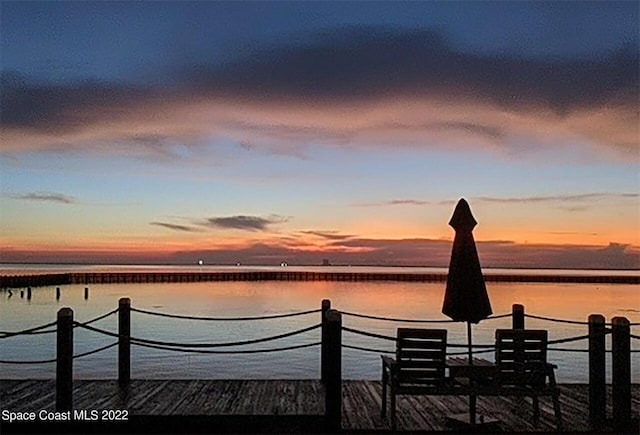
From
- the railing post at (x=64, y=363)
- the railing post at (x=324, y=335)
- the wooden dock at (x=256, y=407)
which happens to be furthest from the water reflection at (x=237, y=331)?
the railing post at (x=64, y=363)

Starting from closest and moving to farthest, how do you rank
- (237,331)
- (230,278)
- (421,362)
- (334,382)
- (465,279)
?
(334,382) < (421,362) < (465,279) < (237,331) < (230,278)

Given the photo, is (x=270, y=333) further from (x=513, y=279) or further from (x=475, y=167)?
(x=513, y=279)

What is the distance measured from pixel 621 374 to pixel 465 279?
196 cm

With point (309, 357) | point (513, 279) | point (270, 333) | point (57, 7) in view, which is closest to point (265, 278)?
point (513, 279)

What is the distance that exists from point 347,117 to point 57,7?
7910 millimetres

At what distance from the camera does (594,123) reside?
16.8 m

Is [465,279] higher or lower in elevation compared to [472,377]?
higher

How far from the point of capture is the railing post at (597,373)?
7254 mm

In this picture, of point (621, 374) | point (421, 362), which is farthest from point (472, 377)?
point (621, 374)

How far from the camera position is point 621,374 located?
7184mm

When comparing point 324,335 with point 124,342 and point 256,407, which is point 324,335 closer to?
point 256,407

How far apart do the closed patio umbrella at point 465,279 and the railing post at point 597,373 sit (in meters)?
1.20

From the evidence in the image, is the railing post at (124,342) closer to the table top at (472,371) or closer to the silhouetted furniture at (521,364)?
the table top at (472,371)

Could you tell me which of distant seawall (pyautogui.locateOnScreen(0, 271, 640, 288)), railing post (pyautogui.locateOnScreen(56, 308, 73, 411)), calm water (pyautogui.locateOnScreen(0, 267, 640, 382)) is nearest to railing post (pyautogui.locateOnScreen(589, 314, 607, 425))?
railing post (pyautogui.locateOnScreen(56, 308, 73, 411))
